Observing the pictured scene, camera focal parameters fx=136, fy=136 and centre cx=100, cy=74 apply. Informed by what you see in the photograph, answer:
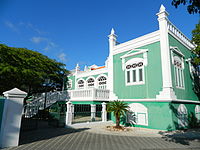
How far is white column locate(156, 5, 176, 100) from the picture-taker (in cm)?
886

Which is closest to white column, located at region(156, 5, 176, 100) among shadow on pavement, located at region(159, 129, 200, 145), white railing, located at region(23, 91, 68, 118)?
shadow on pavement, located at region(159, 129, 200, 145)

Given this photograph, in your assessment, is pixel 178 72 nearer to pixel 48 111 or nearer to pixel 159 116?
pixel 159 116

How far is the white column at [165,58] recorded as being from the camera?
886 cm

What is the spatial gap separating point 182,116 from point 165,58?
4233 millimetres

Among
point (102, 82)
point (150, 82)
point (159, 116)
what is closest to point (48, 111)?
point (102, 82)

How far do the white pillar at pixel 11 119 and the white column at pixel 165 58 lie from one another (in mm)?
8146

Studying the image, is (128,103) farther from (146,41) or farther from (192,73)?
(192,73)

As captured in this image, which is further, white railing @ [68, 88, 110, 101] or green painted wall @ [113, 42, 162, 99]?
white railing @ [68, 88, 110, 101]

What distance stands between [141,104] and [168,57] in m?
3.79

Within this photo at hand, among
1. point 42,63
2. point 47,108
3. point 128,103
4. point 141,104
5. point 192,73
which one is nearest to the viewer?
point 141,104

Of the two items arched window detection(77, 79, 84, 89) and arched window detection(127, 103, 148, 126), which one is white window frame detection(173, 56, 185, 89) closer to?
arched window detection(127, 103, 148, 126)

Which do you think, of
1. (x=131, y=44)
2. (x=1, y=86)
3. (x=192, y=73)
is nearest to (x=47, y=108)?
(x=1, y=86)

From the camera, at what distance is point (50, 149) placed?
4945 mm

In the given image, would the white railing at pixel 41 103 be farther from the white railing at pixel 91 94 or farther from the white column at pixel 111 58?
the white column at pixel 111 58
